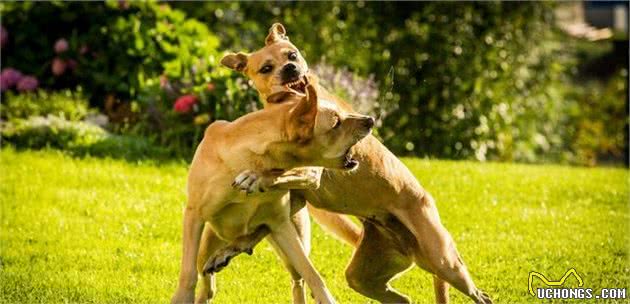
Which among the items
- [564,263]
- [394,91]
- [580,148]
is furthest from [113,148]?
[580,148]

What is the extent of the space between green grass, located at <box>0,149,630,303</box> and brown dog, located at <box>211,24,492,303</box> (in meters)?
0.61

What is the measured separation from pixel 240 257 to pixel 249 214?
6.54ft

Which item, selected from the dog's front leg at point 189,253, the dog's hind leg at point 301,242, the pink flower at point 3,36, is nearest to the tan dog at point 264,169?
the dog's front leg at point 189,253

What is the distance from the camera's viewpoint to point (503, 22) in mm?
12172

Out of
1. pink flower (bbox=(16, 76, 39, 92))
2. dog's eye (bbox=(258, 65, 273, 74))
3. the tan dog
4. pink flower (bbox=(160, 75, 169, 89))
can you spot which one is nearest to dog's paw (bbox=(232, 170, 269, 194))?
the tan dog

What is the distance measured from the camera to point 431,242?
5.61 m

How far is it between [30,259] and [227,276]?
4.15 ft

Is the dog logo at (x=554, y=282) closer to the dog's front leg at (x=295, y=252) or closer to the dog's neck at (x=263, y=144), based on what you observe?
the dog's front leg at (x=295, y=252)

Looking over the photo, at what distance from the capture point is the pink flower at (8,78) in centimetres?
1091

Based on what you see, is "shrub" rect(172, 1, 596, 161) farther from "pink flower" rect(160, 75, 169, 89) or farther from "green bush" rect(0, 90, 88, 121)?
"green bush" rect(0, 90, 88, 121)

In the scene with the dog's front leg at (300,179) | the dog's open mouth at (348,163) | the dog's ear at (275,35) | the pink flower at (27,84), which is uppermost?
the dog's ear at (275,35)

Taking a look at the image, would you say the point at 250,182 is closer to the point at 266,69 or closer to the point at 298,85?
the point at 298,85

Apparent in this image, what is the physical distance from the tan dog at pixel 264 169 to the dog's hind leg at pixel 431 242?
0.58 m

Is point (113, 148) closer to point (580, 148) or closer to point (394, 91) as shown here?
point (394, 91)
